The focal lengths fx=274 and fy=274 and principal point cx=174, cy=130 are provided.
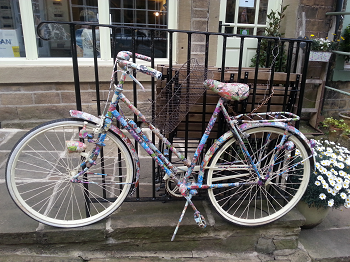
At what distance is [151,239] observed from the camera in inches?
81.7

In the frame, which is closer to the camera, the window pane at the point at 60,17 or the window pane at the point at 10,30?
the window pane at the point at 10,30

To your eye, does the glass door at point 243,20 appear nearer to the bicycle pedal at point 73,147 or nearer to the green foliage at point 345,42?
the green foliage at point 345,42

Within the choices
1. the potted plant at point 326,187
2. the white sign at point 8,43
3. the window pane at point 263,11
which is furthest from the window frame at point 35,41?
the potted plant at point 326,187

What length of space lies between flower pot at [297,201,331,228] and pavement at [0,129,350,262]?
0.07 meters

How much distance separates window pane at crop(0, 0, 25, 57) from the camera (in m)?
4.06

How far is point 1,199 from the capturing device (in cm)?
229

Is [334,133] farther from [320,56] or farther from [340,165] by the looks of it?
[340,165]

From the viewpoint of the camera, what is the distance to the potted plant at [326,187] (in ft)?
7.07

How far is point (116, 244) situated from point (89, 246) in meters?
0.20

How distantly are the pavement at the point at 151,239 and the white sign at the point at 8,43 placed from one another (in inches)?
109

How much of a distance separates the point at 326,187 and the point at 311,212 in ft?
1.01

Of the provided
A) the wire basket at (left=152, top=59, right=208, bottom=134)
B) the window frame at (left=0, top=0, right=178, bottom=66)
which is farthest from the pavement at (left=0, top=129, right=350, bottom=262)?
the window frame at (left=0, top=0, right=178, bottom=66)

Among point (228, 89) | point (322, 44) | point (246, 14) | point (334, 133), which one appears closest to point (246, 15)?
point (246, 14)

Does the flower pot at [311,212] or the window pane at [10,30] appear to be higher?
the window pane at [10,30]
